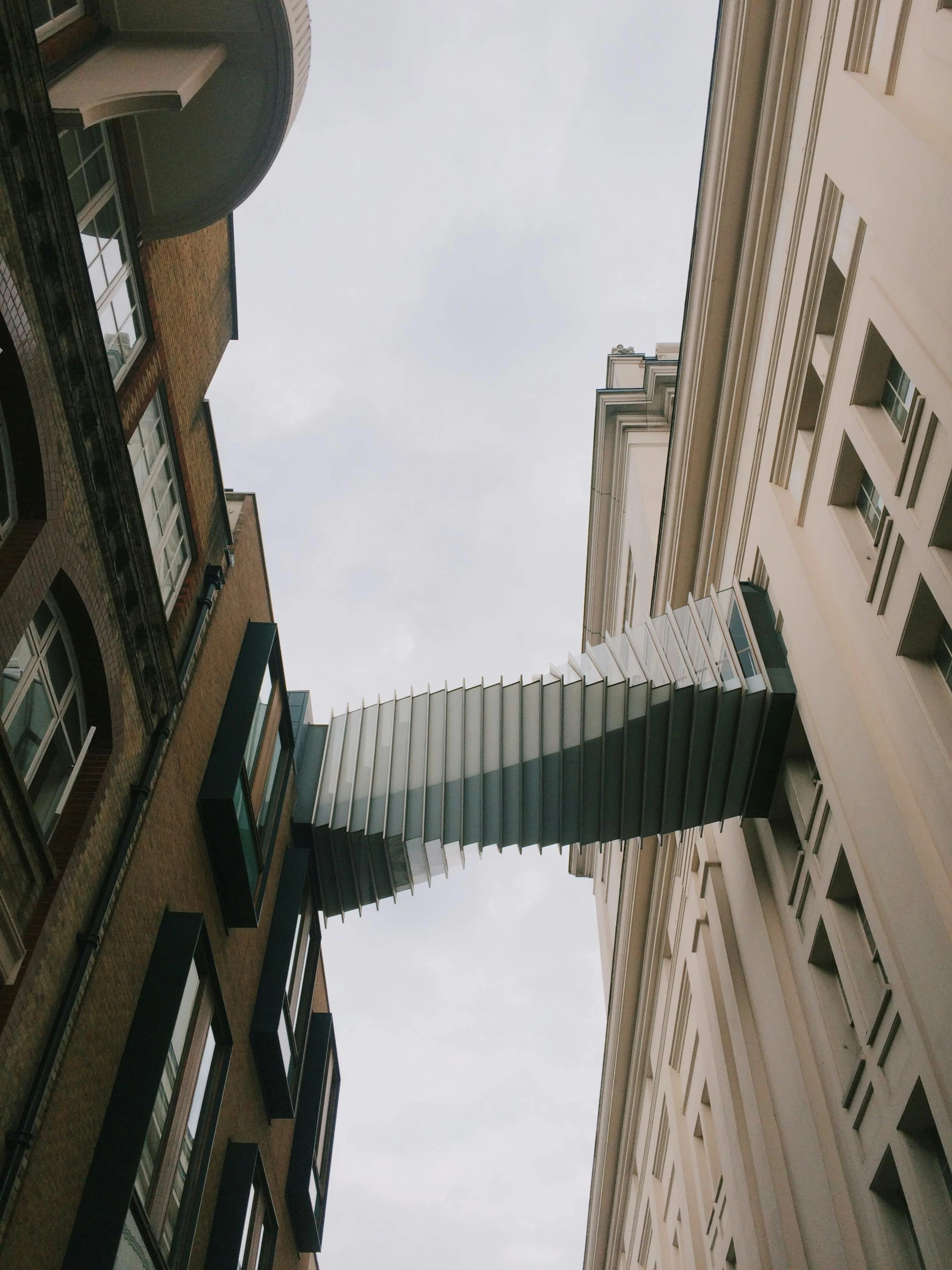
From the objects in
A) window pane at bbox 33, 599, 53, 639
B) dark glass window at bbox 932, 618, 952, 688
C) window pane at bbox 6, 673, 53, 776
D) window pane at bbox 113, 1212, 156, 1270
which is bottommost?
window pane at bbox 113, 1212, 156, 1270

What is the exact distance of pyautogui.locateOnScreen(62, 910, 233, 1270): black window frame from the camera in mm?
9734

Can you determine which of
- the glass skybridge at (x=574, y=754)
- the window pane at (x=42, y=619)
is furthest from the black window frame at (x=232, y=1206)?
the window pane at (x=42, y=619)

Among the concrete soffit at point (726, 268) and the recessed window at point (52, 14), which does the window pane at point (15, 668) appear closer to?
the recessed window at point (52, 14)

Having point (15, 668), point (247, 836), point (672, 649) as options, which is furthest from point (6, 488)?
point (672, 649)

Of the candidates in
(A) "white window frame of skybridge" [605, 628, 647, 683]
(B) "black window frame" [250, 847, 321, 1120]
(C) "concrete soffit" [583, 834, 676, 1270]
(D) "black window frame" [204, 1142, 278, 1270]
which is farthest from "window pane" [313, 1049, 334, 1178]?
(A) "white window frame of skybridge" [605, 628, 647, 683]

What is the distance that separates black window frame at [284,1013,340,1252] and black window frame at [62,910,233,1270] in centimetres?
593

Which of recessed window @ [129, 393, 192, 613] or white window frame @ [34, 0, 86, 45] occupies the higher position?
white window frame @ [34, 0, 86, 45]

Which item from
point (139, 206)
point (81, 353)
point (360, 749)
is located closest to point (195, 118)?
point (139, 206)

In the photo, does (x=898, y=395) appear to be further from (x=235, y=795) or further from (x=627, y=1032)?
(x=627, y=1032)

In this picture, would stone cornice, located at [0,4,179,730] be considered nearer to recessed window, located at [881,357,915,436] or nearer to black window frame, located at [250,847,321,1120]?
black window frame, located at [250,847,321,1120]

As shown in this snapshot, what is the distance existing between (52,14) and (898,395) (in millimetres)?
11201

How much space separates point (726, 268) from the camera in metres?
18.9

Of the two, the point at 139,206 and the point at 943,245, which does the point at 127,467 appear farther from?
the point at 943,245

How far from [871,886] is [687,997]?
13.4m
